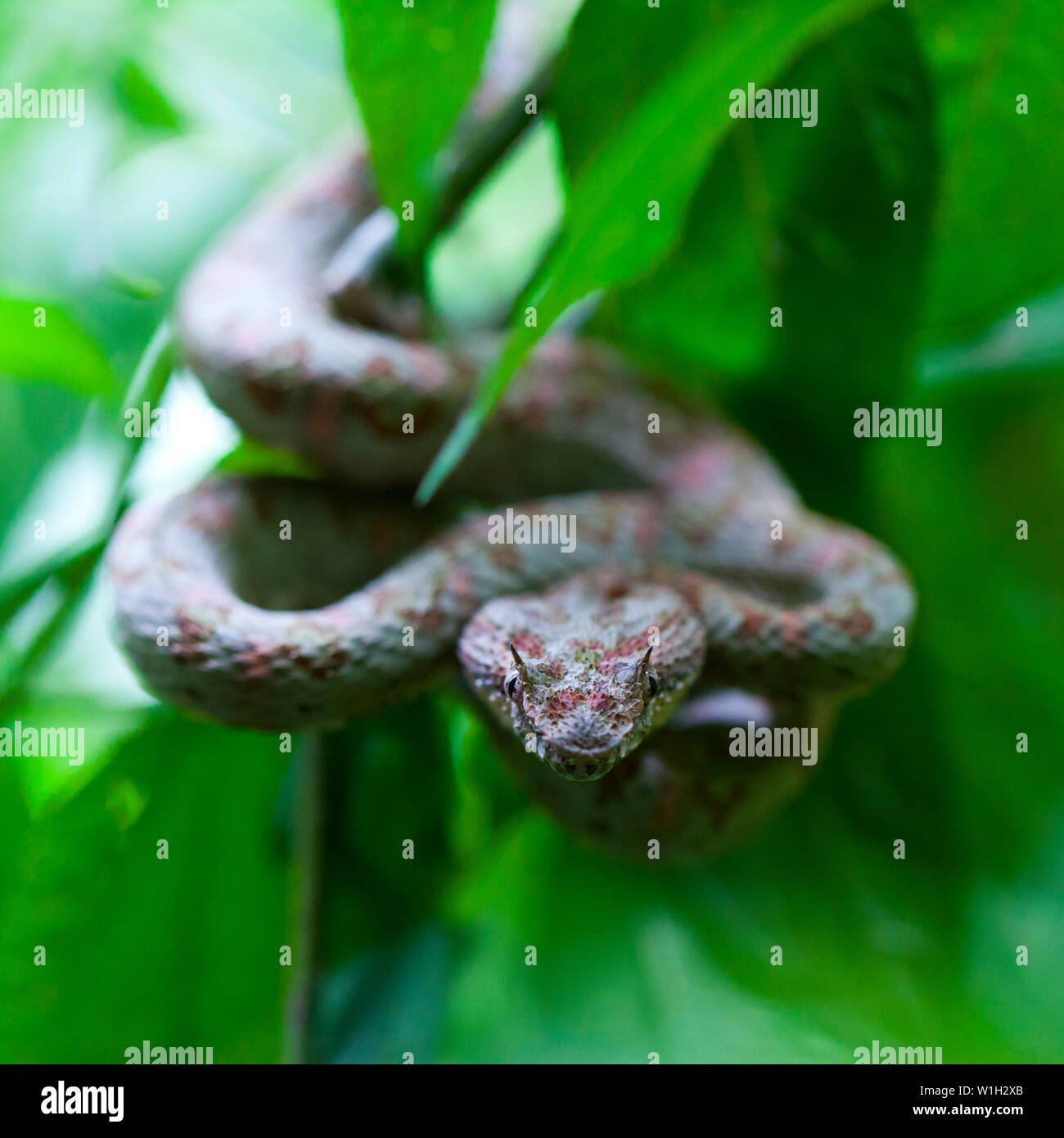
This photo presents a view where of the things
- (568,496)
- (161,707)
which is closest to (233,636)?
(161,707)

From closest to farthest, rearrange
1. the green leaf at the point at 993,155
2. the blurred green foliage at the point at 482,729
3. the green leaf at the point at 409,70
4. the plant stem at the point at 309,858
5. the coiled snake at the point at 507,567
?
1. the green leaf at the point at 409,70
2. the coiled snake at the point at 507,567
3. the green leaf at the point at 993,155
4. the blurred green foliage at the point at 482,729
5. the plant stem at the point at 309,858

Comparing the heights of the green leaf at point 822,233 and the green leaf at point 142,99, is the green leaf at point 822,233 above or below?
below

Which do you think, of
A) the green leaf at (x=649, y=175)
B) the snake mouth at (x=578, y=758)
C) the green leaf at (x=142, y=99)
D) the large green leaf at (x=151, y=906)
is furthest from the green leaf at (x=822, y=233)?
the green leaf at (x=142, y=99)

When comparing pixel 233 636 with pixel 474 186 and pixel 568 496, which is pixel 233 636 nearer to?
pixel 568 496

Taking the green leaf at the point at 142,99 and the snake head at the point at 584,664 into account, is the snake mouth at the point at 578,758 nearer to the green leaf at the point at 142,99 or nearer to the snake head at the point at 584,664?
the snake head at the point at 584,664

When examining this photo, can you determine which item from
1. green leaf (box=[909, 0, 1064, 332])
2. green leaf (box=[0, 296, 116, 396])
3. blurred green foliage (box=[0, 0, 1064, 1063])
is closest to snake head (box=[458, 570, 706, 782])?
blurred green foliage (box=[0, 0, 1064, 1063])

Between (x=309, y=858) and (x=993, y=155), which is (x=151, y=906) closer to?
(x=309, y=858)

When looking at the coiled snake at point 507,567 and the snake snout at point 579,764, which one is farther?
the coiled snake at point 507,567
